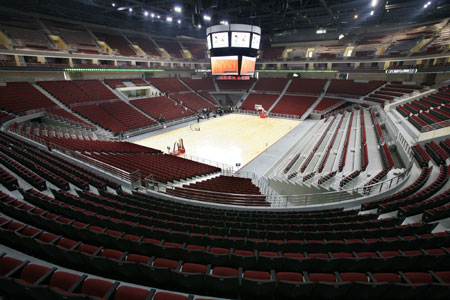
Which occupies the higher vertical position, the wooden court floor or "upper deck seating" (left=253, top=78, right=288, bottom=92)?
Result: "upper deck seating" (left=253, top=78, right=288, bottom=92)

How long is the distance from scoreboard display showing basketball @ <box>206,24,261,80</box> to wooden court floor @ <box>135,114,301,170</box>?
6.40m

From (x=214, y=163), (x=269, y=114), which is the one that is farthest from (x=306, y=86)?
(x=214, y=163)

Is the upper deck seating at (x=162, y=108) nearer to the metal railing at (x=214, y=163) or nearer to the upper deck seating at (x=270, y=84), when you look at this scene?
the metal railing at (x=214, y=163)

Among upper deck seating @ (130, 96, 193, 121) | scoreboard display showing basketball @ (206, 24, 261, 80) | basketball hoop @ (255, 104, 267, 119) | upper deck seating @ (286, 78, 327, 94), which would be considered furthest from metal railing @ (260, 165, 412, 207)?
upper deck seating @ (286, 78, 327, 94)

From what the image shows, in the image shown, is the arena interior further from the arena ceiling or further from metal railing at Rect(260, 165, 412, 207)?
the arena ceiling

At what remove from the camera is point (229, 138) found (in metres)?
22.2

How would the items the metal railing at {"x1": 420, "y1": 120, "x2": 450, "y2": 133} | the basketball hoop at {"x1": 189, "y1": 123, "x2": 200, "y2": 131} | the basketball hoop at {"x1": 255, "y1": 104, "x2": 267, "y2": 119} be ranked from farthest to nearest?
the basketball hoop at {"x1": 255, "y1": 104, "x2": 267, "y2": 119}
the basketball hoop at {"x1": 189, "y1": 123, "x2": 200, "y2": 131}
the metal railing at {"x1": 420, "y1": 120, "x2": 450, "y2": 133}

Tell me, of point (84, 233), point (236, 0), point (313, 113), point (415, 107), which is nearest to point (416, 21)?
point (313, 113)

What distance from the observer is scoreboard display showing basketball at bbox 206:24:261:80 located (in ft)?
58.2

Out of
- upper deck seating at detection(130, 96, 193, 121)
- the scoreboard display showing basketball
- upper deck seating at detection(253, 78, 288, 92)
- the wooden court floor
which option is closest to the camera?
the scoreboard display showing basketball

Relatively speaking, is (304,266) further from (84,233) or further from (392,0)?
(392,0)

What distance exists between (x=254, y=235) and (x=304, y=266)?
157 centimetres

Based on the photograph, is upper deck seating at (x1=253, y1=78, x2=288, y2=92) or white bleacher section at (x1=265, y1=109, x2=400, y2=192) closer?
white bleacher section at (x1=265, y1=109, x2=400, y2=192)

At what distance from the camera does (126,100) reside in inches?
1117
